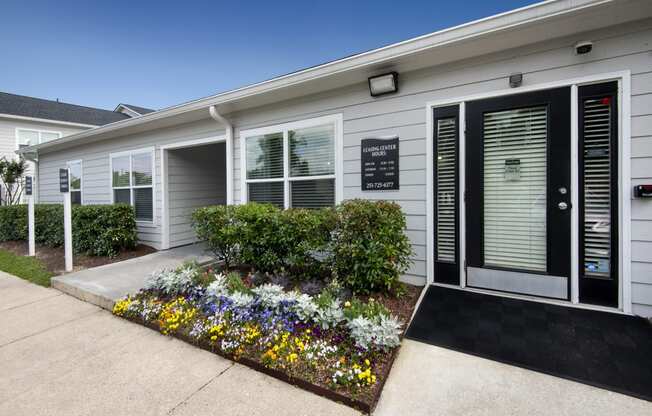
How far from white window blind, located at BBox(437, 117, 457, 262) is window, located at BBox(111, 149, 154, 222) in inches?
220

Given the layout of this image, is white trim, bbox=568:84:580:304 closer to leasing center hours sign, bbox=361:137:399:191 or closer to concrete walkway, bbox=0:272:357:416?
leasing center hours sign, bbox=361:137:399:191

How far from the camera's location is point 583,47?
251cm

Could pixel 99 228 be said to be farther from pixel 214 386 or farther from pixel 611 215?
pixel 611 215

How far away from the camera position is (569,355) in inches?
77.4

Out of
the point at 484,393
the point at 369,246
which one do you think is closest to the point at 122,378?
the point at 369,246

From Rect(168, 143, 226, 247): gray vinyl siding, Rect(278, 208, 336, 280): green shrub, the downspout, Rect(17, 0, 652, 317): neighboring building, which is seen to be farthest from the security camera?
Rect(168, 143, 226, 247): gray vinyl siding

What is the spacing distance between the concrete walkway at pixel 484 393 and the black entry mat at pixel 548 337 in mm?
92

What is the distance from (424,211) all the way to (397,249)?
0.70 meters

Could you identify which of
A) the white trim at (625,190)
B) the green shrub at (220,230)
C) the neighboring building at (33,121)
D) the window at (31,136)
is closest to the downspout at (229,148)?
the green shrub at (220,230)

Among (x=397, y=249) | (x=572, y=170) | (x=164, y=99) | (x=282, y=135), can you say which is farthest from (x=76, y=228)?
(x=164, y=99)

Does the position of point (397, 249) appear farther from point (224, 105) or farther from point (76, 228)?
point (76, 228)

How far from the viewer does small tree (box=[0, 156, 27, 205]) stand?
9031 mm

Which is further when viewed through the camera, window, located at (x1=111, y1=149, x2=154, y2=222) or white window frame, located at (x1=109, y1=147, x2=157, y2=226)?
window, located at (x1=111, y1=149, x2=154, y2=222)

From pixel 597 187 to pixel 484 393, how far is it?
2152 millimetres
